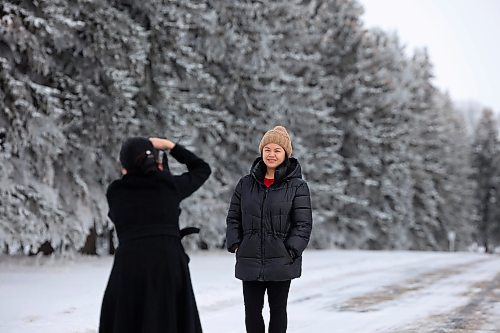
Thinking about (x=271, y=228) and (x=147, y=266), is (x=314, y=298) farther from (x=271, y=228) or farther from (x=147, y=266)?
(x=147, y=266)

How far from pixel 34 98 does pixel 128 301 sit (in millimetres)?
10173

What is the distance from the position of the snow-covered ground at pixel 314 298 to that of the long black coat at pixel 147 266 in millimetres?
4029

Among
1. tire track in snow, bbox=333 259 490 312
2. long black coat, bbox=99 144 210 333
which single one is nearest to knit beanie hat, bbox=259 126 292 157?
long black coat, bbox=99 144 210 333

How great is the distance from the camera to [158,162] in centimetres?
421

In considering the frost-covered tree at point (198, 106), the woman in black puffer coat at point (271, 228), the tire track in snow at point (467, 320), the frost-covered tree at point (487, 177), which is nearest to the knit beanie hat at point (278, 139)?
the woman in black puffer coat at point (271, 228)

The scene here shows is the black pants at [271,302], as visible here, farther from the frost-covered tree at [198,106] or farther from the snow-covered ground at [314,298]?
the frost-covered tree at [198,106]

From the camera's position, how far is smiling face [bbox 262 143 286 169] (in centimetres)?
585

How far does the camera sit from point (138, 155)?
13.4 feet

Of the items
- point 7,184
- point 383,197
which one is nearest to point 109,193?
point 7,184

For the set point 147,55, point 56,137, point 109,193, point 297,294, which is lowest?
point 297,294

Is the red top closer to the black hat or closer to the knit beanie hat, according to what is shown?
the knit beanie hat

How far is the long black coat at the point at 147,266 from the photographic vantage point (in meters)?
4.09

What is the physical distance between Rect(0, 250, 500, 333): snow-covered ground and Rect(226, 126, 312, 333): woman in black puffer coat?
2.48m

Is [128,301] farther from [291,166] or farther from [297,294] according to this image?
[297,294]
